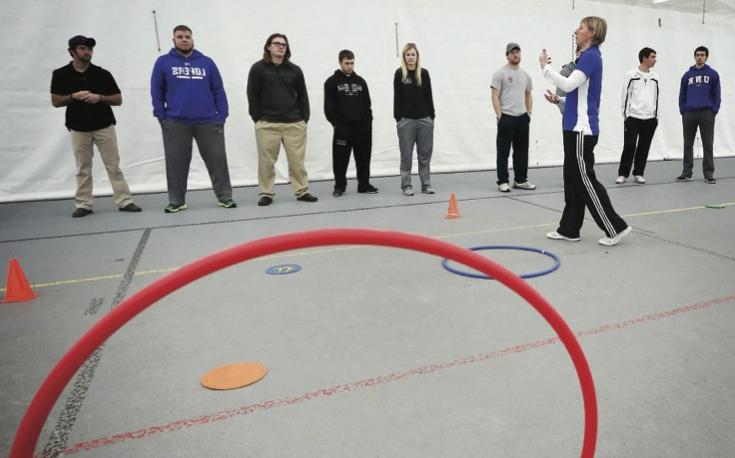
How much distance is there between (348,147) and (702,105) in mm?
4774

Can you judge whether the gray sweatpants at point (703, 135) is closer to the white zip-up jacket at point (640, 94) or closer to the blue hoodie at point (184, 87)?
the white zip-up jacket at point (640, 94)

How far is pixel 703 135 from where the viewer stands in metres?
6.61

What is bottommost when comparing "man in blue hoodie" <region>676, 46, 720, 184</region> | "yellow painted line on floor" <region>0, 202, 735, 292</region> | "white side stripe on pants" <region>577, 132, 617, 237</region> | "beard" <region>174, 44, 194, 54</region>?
→ "yellow painted line on floor" <region>0, 202, 735, 292</region>

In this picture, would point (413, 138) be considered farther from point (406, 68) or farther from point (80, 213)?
point (80, 213)

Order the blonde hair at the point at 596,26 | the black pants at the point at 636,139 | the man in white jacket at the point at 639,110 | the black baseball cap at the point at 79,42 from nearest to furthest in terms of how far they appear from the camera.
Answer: the blonde hair at the point at 596,26, the black baseball cap at the point at 79,42, the man in white jacket at the point at 639,110, the black pants at the point at 636,139

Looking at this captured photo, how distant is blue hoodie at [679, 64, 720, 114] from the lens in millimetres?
6434

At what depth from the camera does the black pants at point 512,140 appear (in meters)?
6.08

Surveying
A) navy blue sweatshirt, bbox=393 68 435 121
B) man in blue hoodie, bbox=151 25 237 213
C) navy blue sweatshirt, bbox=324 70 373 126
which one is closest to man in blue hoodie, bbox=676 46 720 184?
navy blue sweatshirt, bbox=393 68 435 121

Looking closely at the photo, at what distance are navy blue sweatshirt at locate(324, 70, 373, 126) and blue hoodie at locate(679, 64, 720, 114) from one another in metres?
4.31

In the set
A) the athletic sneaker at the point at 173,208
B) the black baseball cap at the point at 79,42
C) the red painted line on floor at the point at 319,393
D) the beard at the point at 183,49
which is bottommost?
the red painted line on floor at the point at 319,393

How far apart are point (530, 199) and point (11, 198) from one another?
21.7 ft

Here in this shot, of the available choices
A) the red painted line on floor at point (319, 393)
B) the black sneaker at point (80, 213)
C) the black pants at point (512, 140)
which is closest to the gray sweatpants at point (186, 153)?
the black sneaker at point (80, 213)

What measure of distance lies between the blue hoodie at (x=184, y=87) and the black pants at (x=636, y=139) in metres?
5.25

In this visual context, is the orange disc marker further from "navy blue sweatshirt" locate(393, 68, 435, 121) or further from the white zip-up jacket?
the white zip-up jacket
